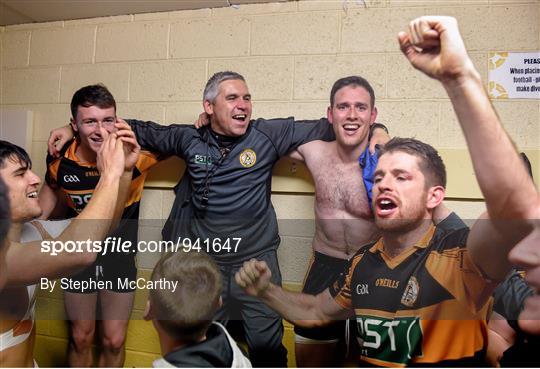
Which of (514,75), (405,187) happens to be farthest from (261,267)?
(514,75)

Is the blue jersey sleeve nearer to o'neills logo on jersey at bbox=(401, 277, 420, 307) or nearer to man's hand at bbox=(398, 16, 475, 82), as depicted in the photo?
o'neills logo on jersey at bbox=(401, 277, 420, 307)

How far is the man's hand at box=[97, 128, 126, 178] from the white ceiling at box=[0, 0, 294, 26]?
0.74 metres

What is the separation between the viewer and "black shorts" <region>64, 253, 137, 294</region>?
82.0 inches

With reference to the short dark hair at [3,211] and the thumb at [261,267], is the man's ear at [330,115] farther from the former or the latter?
the short dark hair at [3,211]

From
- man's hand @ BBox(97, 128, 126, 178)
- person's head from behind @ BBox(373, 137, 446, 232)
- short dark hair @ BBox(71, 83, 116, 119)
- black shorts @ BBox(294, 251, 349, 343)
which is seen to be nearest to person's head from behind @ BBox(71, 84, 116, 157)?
short dark hair @ BBox(71, 83, 116, 119)

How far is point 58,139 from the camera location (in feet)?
7.04

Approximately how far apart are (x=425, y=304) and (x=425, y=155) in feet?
1.84

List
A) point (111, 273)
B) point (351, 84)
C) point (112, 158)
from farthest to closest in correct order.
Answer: point (111, 273) → point (351, 84) → point (112, 158)

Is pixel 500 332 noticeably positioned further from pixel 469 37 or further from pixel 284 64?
pixel 284 64

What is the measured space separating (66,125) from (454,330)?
198 centimetres

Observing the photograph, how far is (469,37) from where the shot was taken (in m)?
1.85

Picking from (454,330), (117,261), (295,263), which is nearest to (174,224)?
(117,261)

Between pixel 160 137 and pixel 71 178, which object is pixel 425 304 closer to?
pixel 160 137

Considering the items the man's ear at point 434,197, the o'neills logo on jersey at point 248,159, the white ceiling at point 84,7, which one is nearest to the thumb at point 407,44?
the man's ear at point 434,197
